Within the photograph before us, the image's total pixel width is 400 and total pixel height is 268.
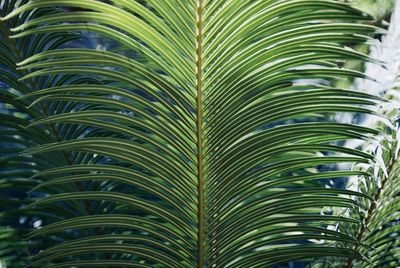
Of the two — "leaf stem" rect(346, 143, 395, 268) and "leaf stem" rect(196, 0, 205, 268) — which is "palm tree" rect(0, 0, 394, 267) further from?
"leaf stem" rect(346, 143, 395, 268)

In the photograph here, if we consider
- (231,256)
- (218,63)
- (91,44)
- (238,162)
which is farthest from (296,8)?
(91,44)

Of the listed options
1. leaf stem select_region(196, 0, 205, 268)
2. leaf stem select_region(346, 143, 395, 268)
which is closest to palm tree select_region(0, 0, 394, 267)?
leaf stem select_region(196, 0, 205, 268)

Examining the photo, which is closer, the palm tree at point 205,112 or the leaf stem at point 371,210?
the palm tree at point 205,112

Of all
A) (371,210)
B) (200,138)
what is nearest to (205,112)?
(200,138)

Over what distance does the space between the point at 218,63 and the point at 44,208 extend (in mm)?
630

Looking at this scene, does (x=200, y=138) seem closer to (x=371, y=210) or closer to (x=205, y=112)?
(x=205, y=112)

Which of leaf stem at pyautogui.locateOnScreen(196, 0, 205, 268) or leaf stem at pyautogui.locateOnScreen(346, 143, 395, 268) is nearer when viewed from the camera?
leaf stem at pyautogui.locateOnScreen(196, 0, 205, 268)

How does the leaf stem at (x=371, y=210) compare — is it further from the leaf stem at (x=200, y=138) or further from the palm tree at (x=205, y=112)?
the leaf stem at (x=200, y=138)

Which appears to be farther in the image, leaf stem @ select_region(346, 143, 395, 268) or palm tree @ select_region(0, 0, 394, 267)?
leaf stem @ select_region(346, 143, 395, 268)

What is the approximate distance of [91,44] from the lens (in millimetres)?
1753

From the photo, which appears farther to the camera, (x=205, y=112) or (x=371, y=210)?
(x=371, y=210)

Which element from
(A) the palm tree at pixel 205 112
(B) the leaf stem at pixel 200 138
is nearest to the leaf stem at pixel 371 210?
(A) the palm tree at pixel 205 112

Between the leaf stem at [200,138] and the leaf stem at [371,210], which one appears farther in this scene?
the leaf stem at [371,210]

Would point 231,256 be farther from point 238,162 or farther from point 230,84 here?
point 230,84
